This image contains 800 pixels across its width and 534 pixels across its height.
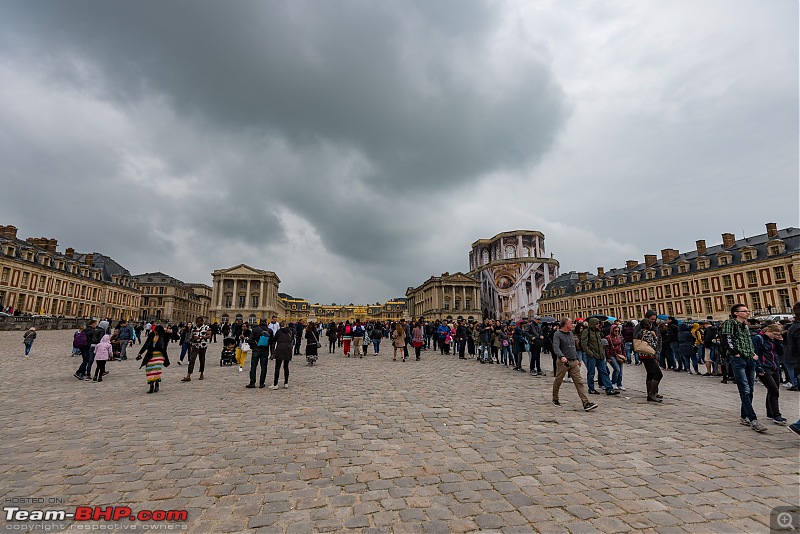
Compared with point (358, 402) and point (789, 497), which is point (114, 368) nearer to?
point (358, 402)

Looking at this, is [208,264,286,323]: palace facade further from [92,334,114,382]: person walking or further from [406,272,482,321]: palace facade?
[92,334,114,382]: person walking

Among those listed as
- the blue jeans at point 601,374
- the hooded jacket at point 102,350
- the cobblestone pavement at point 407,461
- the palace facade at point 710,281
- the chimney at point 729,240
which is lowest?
the cobblestone pavement at point 407,461

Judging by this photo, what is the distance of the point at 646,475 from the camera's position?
4441mm

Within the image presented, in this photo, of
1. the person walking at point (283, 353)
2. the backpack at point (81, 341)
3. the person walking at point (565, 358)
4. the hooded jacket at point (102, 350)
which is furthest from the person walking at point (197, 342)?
the person walking at point (565, 358)

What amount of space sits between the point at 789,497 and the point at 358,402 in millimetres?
6902

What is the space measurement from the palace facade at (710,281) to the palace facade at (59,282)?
66033mm

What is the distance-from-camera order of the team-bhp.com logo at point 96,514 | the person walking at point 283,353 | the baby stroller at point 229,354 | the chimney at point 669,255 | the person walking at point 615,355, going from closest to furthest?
the team-bhp.com logo at point 96,514 → the person walking at point 615,355 → the person walking at point 283,353 → the baby stroller at point 229,354 → the chimney at point 669,255

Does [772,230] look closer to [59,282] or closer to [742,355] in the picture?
[742,355]

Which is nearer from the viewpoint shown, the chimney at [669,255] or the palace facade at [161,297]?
the chimney at [669,255]

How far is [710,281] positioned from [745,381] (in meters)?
54.1

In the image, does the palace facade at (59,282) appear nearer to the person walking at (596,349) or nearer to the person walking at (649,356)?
the person walking at (596,349)

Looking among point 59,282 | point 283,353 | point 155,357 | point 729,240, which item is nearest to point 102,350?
point 155,357

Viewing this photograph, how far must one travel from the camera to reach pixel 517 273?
304 feet

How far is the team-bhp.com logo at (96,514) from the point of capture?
11.5 ft
